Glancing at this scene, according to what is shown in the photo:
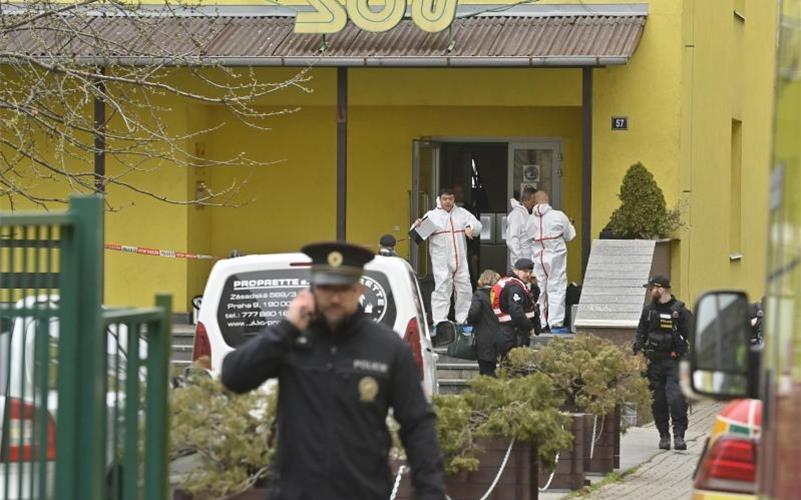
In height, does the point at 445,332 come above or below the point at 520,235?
below

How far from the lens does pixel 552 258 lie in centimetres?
2216

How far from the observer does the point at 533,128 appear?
2528 centimetres

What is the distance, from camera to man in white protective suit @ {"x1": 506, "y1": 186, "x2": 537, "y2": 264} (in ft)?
73.8

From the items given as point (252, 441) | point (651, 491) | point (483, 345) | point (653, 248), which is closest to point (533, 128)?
point (653, 248)

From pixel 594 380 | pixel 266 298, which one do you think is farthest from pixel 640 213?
pixel 266 298

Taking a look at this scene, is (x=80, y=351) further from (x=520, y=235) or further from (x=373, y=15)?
(x=520, y=235)

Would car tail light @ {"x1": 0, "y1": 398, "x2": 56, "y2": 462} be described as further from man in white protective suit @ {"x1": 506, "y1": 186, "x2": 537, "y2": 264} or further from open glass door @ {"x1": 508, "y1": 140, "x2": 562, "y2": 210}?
open glass door @ {"x1": 508, "y1": 140, "x2": 562, "y2": 210}

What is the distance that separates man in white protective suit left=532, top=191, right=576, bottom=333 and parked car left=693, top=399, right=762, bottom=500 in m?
15.5

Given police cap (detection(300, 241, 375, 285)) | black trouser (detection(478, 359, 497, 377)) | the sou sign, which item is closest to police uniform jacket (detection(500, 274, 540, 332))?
black trouser (detection(478, 359, 497, 377))

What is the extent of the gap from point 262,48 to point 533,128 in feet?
14.6

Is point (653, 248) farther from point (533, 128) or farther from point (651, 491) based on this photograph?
point (651, 491)

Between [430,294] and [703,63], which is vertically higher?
[703,63]

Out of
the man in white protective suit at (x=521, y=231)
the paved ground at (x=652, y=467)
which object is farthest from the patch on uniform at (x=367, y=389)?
the man in white protective suit at (x=521, y=231)

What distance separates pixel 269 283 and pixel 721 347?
6.33 meters
